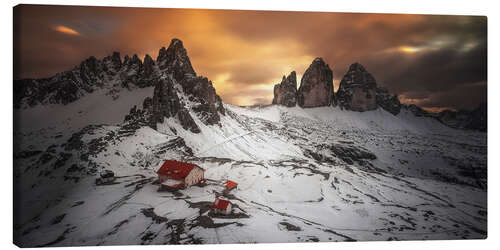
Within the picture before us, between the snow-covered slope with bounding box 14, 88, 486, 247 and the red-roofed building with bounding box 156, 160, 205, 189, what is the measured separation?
48 cm

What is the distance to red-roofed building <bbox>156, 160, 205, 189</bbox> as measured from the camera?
10391mm

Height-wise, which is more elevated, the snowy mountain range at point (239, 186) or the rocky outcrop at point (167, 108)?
the rocky outcrop at point (167, 108)

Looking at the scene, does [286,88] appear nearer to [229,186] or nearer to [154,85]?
[229,186]

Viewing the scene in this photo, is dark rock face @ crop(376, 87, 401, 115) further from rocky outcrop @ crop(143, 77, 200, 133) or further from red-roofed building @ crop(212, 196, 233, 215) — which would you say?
rocky outcrop @ crop(143, 77, 200, 133)

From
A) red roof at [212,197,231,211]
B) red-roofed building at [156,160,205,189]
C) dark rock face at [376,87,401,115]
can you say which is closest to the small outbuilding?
red roof at [212,197,231,211]

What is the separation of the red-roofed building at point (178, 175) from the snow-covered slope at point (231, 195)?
48 centimetres

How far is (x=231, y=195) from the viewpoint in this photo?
10383 millimetres

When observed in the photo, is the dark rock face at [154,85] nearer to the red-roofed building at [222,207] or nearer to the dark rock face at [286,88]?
the dark rock face at [286,88]

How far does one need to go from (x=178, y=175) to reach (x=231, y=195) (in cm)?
297

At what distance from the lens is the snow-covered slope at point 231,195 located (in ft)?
27.5

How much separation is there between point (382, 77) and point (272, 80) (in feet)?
25.1

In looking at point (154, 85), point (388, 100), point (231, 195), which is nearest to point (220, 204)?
point (231, 195)

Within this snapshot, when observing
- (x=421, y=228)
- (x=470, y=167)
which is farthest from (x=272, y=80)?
(x=470, y=167)

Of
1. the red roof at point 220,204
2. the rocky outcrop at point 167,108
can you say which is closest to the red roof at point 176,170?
the red roof at point 220,204
